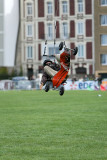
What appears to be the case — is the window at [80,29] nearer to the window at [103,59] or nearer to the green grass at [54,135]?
the window at [103,59]

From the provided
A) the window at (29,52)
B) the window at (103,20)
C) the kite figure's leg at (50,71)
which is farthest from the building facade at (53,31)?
the kite figure's leg at (50,71)

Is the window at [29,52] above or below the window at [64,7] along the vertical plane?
below

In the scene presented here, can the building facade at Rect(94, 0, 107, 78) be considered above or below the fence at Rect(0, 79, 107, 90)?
above

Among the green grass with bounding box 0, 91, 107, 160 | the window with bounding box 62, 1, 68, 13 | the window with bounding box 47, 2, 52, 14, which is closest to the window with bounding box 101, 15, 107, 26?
the window with bounding box 62, 1, 68, 13

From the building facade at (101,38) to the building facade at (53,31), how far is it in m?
0.98

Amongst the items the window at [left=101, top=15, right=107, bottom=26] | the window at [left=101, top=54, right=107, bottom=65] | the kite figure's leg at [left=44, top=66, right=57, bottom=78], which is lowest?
the window at [left=101, top=54, right=107, bottom=65]

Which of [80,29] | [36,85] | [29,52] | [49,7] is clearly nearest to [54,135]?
[36,85]

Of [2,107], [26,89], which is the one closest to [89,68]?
[26,89]

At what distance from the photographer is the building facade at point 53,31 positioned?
117 m

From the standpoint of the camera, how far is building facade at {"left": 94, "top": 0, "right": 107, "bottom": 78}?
115000mm

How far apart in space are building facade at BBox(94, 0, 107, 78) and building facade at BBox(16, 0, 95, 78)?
0.98 metres

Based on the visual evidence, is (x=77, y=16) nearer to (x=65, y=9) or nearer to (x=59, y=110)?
(x=65, y=9)

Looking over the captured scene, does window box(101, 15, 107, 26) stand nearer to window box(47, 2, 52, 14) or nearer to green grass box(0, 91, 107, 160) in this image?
window box(47, 2, 52, 14)

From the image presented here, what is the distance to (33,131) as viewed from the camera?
3300 cm
